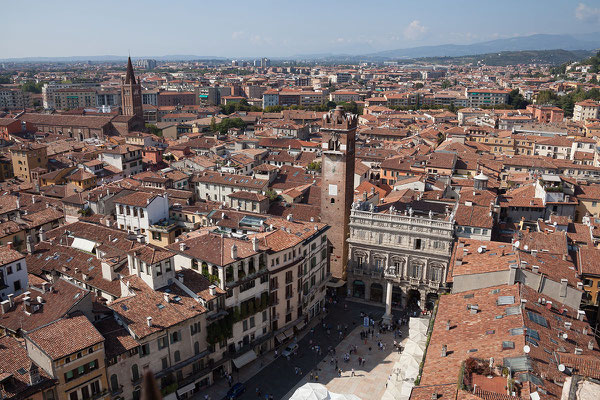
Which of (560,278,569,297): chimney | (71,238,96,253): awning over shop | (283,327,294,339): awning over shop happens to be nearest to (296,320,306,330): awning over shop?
(283,327,294,339): awning over shop

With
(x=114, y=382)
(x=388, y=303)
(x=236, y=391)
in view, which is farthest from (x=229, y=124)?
(x=114, y=382)

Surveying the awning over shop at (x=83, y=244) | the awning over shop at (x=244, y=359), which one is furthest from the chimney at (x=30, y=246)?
the awning over shop at (x=244, y=359)

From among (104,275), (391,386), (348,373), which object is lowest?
(348,373)

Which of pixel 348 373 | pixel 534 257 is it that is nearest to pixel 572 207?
pixel 534 257

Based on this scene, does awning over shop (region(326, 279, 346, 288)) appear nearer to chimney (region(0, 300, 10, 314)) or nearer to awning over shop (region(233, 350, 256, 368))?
awning over shop (region(233, 350, 256, 368))

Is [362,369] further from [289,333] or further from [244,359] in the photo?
[244,359]

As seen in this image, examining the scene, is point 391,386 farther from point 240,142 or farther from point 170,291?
point 240,142

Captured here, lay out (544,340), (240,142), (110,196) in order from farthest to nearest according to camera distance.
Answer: (240,142) → (110,196) → (544,340)
